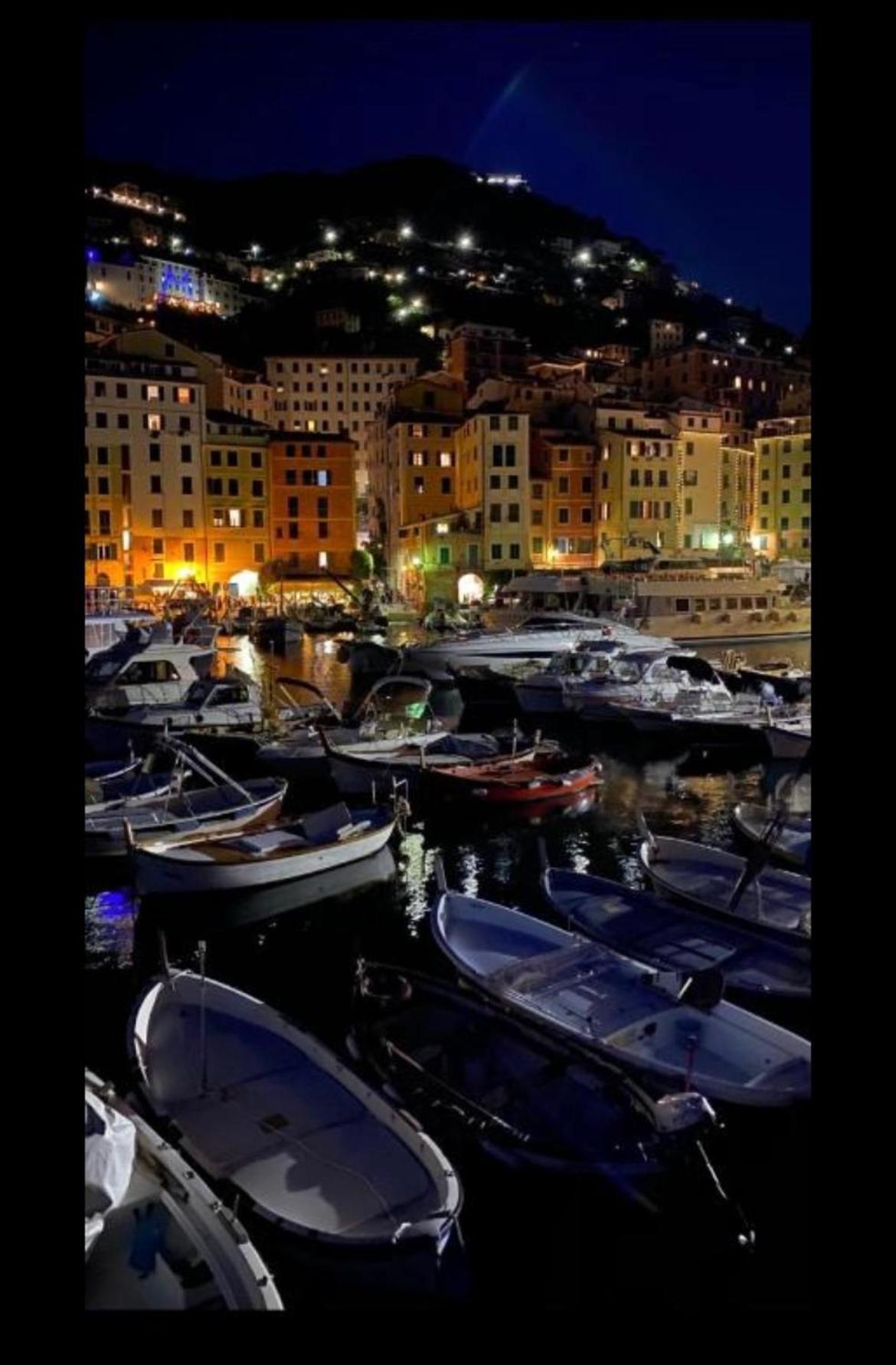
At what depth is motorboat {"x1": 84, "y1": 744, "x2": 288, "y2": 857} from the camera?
15430 millimetres

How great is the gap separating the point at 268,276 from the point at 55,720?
442ft

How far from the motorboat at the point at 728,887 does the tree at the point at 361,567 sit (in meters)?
48.9

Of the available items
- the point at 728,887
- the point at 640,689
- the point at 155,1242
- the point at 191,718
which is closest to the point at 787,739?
the point at 640,689

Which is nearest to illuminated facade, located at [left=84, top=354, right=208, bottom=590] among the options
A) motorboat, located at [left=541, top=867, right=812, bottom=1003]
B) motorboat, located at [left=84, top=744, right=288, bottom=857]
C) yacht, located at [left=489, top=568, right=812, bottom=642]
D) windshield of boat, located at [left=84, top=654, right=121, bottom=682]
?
yacht, located at [left=489, top=568, right=812, bottom=642]

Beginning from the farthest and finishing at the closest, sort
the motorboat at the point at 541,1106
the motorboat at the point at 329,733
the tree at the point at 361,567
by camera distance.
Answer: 1. the tree at the point at 361,567
2. the motorboat at the point at 329,733
3. the motorboat at the point at 541,1106

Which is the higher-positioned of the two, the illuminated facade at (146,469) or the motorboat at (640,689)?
the illuminated facade at (146,469)

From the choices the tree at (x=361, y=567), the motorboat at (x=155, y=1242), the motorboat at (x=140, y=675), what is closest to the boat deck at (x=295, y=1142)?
the motorboat at (x=155, y=1242)

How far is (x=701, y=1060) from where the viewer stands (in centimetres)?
814

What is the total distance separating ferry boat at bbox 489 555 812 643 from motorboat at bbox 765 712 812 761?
19702 mm

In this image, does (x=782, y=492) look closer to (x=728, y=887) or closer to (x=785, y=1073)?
(x=728, y=887)

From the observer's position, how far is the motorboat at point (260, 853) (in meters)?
13.8

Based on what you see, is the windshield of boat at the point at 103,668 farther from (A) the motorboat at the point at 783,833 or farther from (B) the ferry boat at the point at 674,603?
(B) the ferry boat at the point at 674,603

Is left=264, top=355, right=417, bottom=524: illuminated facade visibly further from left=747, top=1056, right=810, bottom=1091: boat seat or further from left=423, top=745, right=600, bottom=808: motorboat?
left=747, top=1056, right=810, bottom=1091: boat seat

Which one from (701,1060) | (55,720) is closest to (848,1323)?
(55,720)
